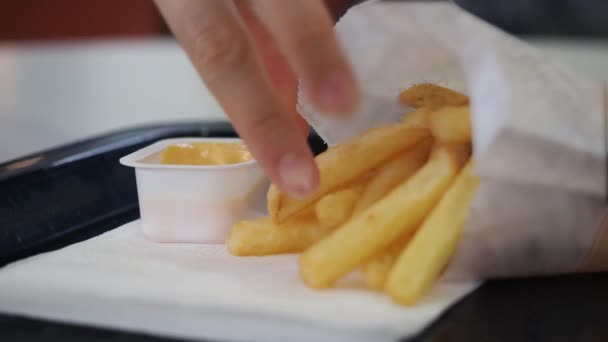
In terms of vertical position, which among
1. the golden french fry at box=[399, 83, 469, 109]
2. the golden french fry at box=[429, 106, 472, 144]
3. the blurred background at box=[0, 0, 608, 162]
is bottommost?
the blurred background at box=[0, 0, 608, 162]

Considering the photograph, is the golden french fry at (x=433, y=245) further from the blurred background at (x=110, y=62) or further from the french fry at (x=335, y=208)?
the blurred background at (x=110, y=62)

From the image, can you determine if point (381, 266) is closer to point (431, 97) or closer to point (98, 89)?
point (431, 97)

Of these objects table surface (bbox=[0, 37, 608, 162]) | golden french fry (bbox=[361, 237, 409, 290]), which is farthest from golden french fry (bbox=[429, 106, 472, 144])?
table surface (bbox=[0, 37, 608, 162])

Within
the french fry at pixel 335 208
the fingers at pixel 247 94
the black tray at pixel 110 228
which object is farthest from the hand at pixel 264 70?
the black tray at pixel 110 228

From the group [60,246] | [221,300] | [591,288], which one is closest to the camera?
[221,300]

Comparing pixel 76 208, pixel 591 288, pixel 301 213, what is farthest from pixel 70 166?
pixel 591 288

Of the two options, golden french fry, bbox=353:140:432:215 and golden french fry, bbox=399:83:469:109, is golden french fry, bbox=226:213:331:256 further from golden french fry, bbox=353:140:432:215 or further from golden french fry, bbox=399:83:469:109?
golden french fry, bbox=399:83:469:109

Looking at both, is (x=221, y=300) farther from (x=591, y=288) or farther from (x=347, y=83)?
(x=591, y=288)
